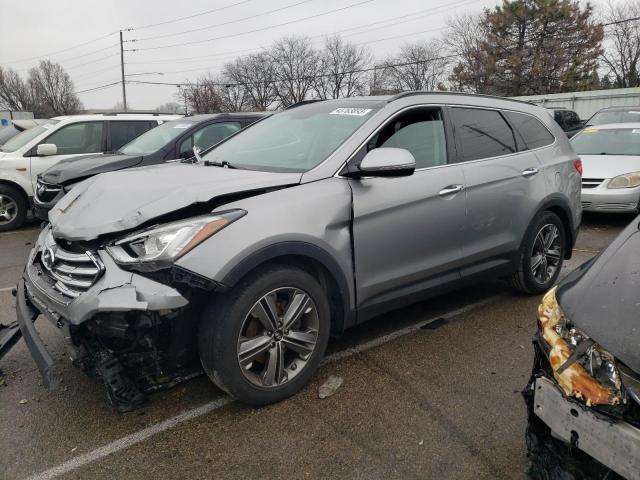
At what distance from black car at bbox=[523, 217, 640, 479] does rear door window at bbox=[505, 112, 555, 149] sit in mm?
2471

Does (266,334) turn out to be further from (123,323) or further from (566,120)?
(566,120)

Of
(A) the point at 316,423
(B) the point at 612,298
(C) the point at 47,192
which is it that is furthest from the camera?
(C) the point at 47,192

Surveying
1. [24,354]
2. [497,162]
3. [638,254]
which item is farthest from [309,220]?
[24,354]

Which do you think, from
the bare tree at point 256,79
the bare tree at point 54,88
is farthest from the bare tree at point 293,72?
the bare tree at point 54,88

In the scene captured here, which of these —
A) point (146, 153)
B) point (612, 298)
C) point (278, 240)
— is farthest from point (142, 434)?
point (146, 153)

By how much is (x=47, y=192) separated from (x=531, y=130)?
19.7ft

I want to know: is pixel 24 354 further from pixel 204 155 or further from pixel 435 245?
pixel 435 245

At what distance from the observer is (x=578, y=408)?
68.7 inches

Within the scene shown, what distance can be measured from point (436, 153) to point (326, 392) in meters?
1.88

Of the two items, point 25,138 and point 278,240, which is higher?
point 25,138

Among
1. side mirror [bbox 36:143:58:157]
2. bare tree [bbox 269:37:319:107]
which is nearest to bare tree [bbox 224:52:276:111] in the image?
bare tree [bbox 269:37:319:107]

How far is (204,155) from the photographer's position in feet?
13.7

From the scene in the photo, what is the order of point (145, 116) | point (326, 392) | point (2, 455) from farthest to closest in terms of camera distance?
1. point (145, 116)
2. point (326, 392)
3. point (2, 455)

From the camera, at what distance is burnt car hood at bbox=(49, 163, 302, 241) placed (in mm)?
2666
